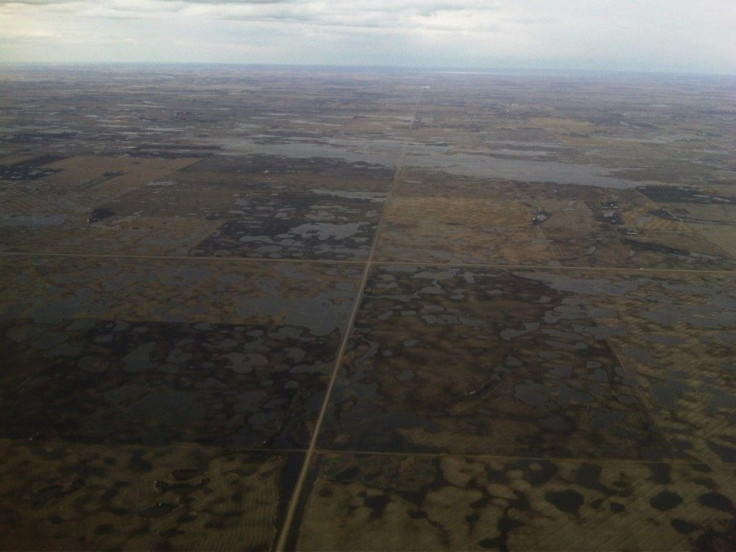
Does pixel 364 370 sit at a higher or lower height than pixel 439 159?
lower

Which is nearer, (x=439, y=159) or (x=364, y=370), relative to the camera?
(x=364, y=370)

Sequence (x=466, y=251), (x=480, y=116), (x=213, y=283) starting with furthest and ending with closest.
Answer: (x=480, y=116) < (x=466, y=251) < (x=213, y=283)

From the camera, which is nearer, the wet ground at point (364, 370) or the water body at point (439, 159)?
the wet ground at point (364, 370)

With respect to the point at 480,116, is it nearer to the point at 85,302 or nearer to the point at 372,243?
the point at 372,243

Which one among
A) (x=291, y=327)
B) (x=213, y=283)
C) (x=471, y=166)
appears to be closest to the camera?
(x=291, y=327)

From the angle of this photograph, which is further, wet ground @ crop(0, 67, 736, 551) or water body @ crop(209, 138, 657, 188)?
water body @ crop(209, 138, 657, 188)

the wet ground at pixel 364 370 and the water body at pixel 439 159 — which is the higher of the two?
the water body at pixel 439 159

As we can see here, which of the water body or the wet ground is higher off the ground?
the water body

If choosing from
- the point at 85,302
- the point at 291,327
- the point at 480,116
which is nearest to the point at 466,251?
the point at 291,327
